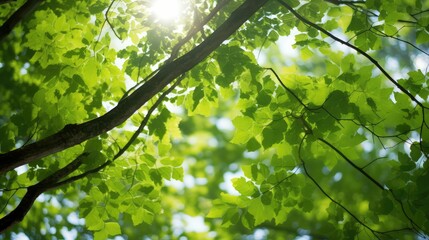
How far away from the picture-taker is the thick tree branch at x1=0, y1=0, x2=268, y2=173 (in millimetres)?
1654

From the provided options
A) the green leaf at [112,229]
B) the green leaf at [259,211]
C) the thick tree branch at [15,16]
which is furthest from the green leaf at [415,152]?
the thick tree branch at [15,16]

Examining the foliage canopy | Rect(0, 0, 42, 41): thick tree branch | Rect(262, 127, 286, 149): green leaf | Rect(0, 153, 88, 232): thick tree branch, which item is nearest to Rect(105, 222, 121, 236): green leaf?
the foliage canopy

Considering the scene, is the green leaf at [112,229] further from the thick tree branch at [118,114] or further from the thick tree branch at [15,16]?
the thick tree branch at [15,16]

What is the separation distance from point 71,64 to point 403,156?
236cm

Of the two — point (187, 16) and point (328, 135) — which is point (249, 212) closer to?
point (328, 135)

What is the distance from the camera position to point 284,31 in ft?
8.72

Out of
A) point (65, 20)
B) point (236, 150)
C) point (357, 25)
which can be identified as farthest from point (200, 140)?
point (357, 25)

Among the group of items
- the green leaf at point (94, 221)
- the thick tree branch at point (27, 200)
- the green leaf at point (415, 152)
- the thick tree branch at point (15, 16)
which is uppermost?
the thick tree branch at point (15, 16)

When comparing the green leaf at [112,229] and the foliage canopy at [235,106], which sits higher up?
the foliage canopy at [235,106]

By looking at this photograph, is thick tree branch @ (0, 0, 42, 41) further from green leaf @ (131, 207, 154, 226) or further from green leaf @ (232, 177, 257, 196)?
green leaf @ (232, 177, 257, 196)

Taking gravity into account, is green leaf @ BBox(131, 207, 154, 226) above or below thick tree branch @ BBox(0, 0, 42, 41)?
below

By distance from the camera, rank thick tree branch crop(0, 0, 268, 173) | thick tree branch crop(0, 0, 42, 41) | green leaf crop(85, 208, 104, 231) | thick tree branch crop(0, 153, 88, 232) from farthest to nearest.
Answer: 1. green leaf crop(85, 208, 104, 231)
2. thick tree branch crop(0, 0, 42, 41)
3. thick tree branch crop(0, 153, 88, 232)
4. thick tree branch crop(0, 0, 268, 173)

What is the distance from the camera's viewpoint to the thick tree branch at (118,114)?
1654mm

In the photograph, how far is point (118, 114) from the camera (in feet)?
5.75
